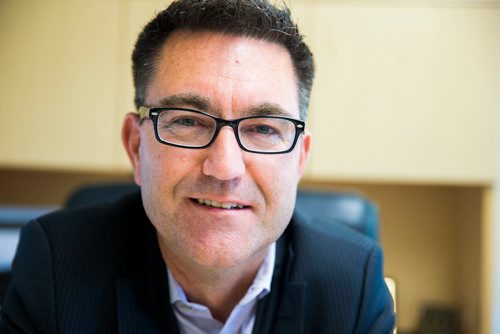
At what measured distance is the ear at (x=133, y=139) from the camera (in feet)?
2.95

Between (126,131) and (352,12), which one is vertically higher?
(352,12)

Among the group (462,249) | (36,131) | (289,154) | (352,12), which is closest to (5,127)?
(36,131)

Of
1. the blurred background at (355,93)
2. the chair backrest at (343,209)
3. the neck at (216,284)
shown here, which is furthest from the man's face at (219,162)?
the blurred background at (355,93)

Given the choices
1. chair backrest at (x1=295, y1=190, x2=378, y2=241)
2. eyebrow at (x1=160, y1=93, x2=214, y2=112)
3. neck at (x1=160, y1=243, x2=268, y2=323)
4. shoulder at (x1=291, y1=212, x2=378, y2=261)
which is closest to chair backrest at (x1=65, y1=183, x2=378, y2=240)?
chair backrest at (x1=295, y1=190, x2=378, y2=241)

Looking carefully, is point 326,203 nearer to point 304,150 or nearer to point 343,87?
point 304,150

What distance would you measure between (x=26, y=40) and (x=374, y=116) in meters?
1.35

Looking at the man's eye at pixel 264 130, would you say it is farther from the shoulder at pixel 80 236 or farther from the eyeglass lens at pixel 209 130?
the shoulder at pixel 80 236

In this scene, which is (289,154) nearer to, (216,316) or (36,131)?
(216,316)

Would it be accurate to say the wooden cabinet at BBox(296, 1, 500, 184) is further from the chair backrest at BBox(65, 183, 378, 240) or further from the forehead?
the forehead

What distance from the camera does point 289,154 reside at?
0.81 m

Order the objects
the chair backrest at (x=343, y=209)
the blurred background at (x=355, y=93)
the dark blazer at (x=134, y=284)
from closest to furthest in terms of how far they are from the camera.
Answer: the dark blazer at (x=134, y=284) → the chair backrest at (x=343, y=209) → the blurred background at (x=355, y=93)

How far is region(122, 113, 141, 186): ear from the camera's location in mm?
900

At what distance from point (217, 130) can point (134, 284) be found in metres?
0.34

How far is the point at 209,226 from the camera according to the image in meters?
0.77
